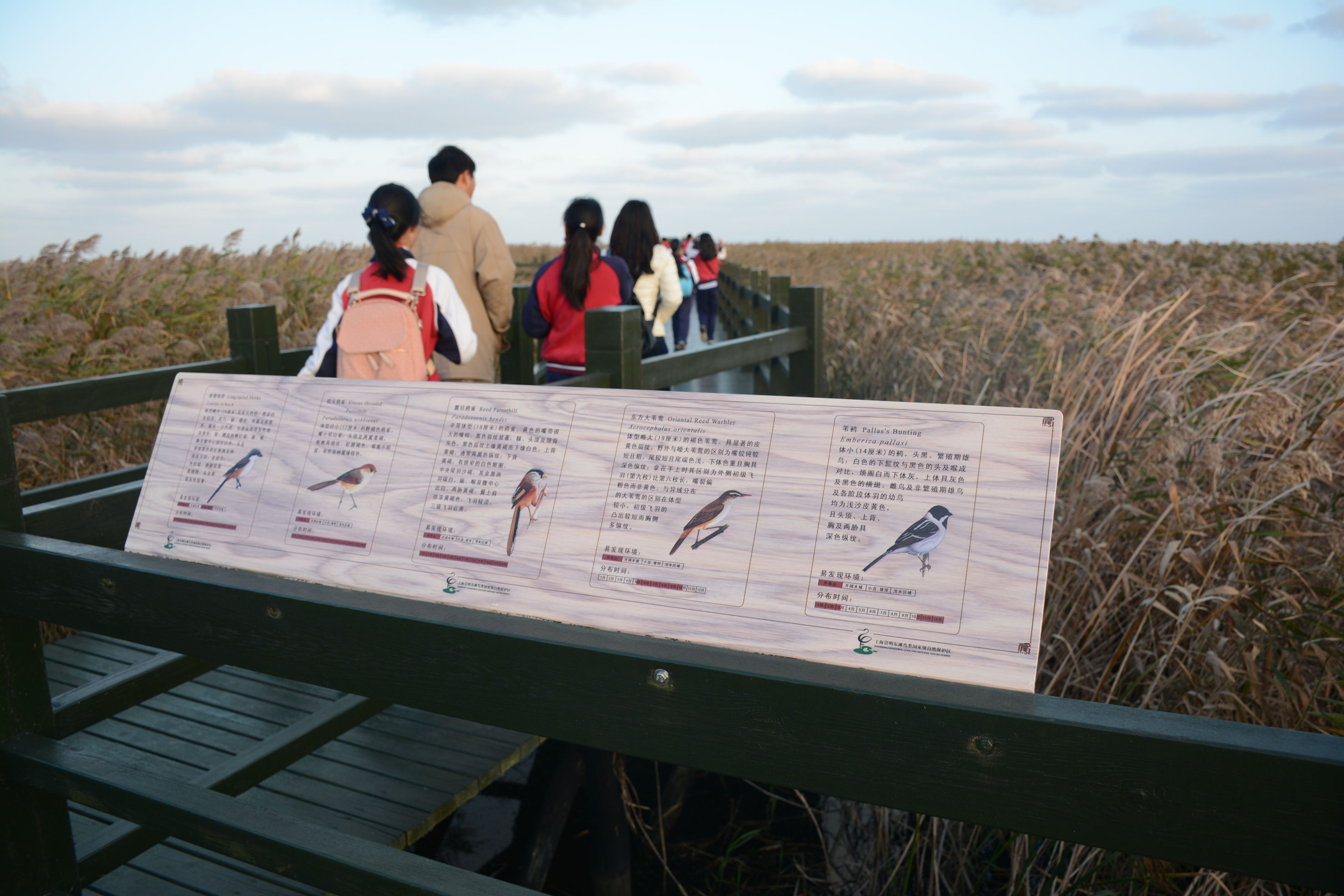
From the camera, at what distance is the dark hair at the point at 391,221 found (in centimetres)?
312

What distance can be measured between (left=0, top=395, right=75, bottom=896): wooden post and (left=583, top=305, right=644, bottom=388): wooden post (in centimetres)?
167

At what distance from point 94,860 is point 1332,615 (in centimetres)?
325

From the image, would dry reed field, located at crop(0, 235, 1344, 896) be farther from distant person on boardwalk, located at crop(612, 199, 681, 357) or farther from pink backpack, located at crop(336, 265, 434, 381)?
pink backpack, located at crop(336, 265, 434, 381)

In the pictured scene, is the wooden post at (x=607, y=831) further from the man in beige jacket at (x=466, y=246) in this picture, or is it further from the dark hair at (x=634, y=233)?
the dark hair at (x=634, y=233)

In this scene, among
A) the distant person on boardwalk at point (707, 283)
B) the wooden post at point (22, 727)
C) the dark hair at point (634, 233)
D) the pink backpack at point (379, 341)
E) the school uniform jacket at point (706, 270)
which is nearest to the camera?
the wooden post at point (22, 727)

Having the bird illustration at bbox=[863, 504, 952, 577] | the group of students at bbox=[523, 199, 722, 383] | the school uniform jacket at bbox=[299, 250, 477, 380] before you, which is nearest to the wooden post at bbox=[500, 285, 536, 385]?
the group of students at bbox=[523, 199, 722, 383]

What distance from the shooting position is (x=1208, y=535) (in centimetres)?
313

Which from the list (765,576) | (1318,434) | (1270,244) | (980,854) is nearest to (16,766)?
(765,576)

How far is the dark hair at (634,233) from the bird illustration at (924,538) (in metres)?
4.76

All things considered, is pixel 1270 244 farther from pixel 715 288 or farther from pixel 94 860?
pixel 94 860

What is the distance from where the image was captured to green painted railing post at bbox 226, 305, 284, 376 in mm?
4547

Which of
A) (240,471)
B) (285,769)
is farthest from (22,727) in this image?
(285,769)

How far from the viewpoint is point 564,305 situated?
458 cm

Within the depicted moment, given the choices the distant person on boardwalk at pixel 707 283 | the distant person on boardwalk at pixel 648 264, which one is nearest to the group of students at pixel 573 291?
the distant person on boardwalk at pixel 648 264
